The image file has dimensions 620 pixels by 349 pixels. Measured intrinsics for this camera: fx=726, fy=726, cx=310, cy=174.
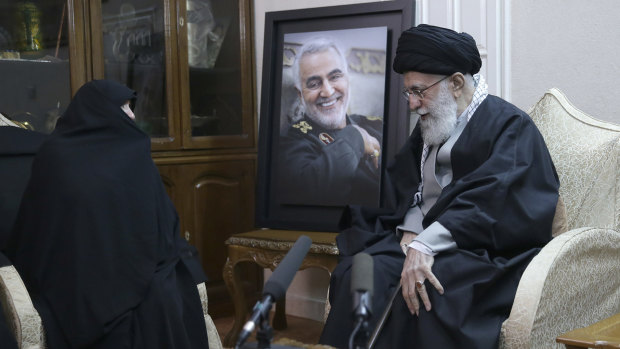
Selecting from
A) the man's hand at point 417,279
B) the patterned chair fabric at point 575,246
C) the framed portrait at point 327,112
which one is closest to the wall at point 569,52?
the patterned chair fabric at point 575,246

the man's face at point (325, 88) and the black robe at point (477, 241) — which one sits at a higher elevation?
the man's face at point (325, 88)

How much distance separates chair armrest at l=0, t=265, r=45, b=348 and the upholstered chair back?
188 cm

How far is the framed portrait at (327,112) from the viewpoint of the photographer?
370 cm

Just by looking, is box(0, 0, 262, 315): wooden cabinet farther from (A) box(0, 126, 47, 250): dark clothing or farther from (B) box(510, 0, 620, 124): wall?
(B) box(510, 0, 620, 124): wall

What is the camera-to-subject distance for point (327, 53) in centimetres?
385

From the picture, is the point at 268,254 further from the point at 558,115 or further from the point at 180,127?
the point at 558,115

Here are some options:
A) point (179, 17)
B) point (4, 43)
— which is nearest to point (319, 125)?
point (179, 17)

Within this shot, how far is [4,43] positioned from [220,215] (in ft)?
4.89

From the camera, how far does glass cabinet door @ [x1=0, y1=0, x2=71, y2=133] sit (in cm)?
344

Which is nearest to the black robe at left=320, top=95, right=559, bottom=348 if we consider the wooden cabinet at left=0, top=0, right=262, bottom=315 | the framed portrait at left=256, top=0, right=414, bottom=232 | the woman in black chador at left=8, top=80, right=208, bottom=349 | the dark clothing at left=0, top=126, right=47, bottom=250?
the woman in black chador at left=8, top=80, right=208, bottom=349

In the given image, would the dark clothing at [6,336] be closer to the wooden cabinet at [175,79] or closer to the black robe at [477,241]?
the black robe at [477,241]

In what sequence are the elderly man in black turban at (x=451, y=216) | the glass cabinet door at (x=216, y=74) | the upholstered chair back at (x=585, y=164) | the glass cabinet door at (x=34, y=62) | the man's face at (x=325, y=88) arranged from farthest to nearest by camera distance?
the glass cabinet door at (x=216, y=74) < the man's face at (x=325, y=88) < the glass cabinet door at (x=34, y=62) < the upholstered chair back at (x=585, y=164) < the elderly man in black turban at (x=451, y=216)

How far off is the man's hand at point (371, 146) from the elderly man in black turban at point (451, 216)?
0.82m

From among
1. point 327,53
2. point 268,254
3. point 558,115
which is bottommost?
point 268,254
